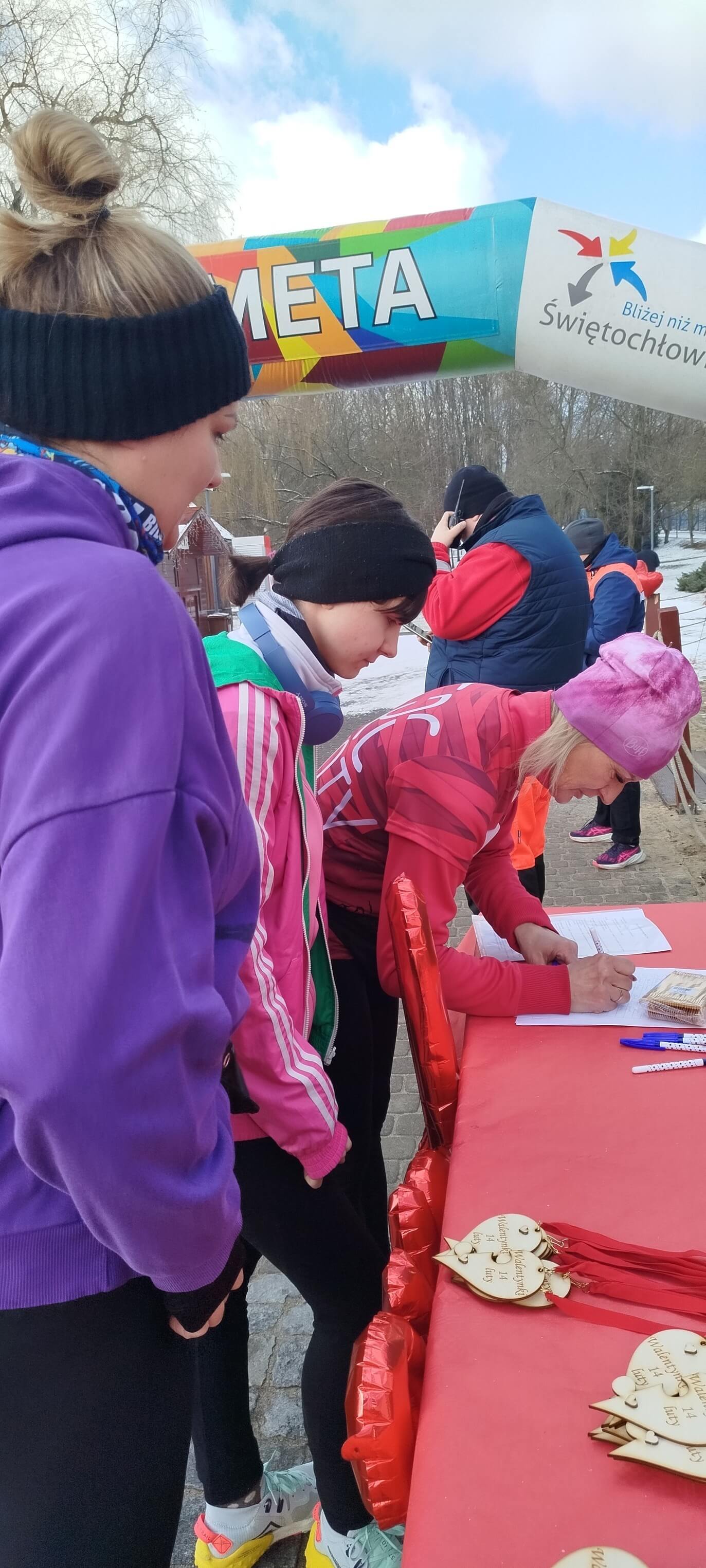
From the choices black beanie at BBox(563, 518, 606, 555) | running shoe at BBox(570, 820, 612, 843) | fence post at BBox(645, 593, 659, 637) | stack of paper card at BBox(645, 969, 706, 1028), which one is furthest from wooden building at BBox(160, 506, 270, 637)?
stack of paper card at BBox(645, 969, 706, 1028)

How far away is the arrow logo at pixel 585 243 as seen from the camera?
4188 millimetres

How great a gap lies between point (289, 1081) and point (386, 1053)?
2.85ft

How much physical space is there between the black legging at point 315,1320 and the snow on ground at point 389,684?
8598mm

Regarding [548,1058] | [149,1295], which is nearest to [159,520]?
[149,1295]

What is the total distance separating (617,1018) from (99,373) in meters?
1.42

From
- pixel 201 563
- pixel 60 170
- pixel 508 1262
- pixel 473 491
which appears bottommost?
pixel 201 563

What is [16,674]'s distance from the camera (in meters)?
0.61

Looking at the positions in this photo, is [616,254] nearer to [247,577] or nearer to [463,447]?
[247,577]

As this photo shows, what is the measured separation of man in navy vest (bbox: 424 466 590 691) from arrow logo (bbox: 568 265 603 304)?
117 cm

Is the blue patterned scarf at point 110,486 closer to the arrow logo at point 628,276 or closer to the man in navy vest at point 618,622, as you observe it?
the arrow logo at point 628,276

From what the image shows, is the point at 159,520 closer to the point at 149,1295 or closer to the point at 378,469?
the point at 149,1295

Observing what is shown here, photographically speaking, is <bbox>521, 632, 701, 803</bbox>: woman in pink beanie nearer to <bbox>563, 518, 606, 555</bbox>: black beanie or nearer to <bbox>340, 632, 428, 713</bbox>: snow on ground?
<bbox>563, 518, 606, 555</bbox>: black beanie

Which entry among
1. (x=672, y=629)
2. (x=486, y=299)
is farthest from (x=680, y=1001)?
(x=672, y=629)

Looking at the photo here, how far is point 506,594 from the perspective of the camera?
3.60 m
